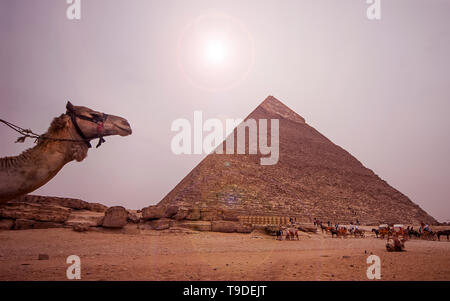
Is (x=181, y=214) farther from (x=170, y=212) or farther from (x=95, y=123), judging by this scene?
(x=95, y=123)

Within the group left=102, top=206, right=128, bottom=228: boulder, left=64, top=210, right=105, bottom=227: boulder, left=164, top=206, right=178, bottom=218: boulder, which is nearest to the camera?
left=102, top=206, right=128, bottom=228: boulder

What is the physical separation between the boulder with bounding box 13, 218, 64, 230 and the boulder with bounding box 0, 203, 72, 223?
0.12m

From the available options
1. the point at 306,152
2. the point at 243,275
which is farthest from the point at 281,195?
the point at 243,275

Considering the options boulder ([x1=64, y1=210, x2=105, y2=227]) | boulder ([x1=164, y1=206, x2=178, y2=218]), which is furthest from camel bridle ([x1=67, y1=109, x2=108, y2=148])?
boulder ([x1=164, y1=206, x2=178, y2=218])

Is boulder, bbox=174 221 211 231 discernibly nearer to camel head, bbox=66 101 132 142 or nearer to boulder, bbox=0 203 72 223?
boulder, bbox=0 203 72 223

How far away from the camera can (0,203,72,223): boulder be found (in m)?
7.59

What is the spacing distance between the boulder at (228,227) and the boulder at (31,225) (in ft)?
15.3

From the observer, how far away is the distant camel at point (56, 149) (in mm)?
2086

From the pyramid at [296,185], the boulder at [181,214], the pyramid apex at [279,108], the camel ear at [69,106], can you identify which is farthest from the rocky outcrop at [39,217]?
the pyramid apex at [279,108]

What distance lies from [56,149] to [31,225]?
701 centimetres

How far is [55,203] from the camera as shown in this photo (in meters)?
9.53

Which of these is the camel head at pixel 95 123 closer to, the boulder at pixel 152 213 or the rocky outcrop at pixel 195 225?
the boulder at pixel 152 213
